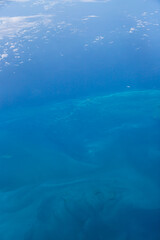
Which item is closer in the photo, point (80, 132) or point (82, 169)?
point (82, 169)

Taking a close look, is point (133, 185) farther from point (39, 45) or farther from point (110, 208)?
point (39, 45)

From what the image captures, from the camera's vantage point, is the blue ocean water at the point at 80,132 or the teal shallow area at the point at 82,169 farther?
the blue ocean water at the point at 80,132

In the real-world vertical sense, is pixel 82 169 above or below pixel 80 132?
below

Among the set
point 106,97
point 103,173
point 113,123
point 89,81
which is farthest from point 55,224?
point 89,81
